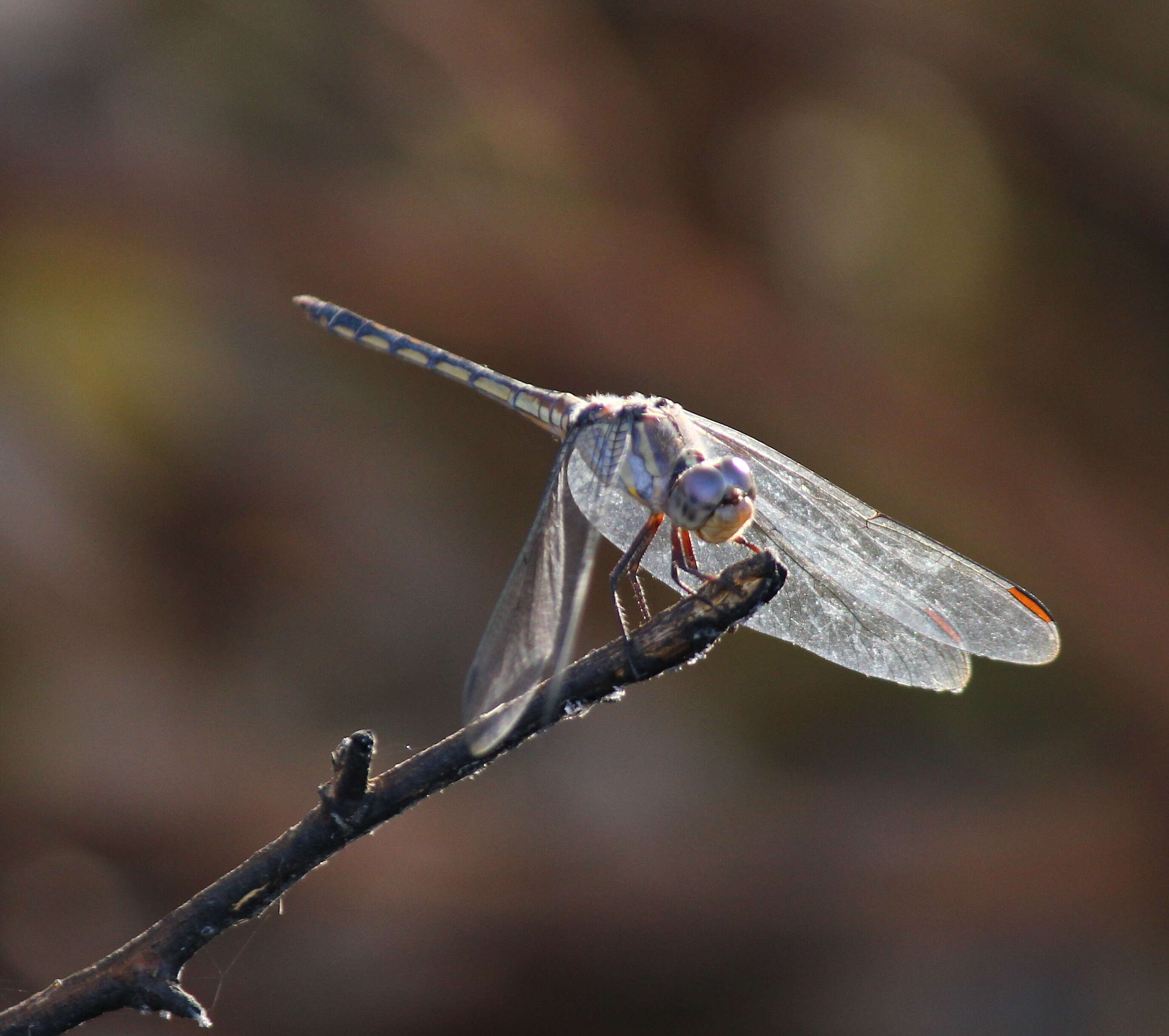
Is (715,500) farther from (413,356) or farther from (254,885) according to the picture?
(413,356)

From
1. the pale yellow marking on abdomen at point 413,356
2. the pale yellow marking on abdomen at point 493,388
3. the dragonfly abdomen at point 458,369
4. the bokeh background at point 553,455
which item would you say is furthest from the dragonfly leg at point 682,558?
the bokeh background at point 553,455

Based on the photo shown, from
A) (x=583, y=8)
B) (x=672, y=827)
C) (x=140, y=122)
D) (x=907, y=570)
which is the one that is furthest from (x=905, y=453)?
(x=140, y=122)

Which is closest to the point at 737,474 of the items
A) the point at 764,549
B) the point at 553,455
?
the point at 764,549

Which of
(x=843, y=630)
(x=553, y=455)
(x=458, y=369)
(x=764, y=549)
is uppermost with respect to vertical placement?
(x=553, y=455)

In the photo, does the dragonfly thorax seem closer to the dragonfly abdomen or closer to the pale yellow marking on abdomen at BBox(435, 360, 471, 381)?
the dragonfly abdomen

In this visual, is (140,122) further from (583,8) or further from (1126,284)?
(1126,284)

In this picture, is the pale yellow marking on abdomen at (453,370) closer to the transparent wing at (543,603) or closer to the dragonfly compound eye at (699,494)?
the transparent wing at (543,603)
